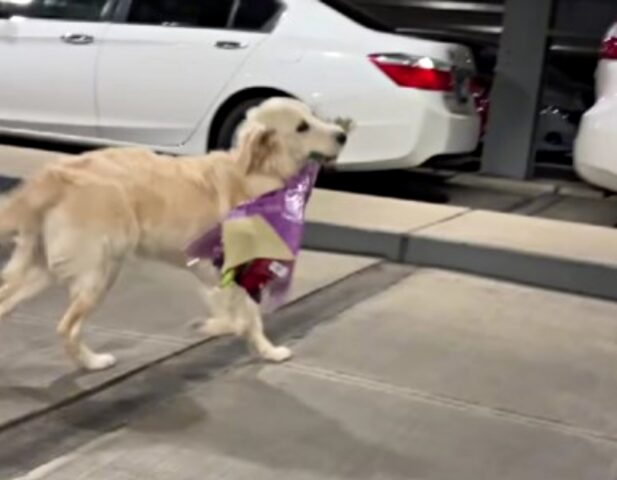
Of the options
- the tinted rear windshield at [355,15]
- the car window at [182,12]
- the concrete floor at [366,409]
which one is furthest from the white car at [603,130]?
the car window at [182,12]

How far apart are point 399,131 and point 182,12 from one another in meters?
1.94

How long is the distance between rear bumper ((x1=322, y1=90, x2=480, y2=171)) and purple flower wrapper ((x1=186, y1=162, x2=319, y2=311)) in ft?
12.1

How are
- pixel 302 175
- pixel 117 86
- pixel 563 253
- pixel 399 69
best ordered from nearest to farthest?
1. pixel 302 175
2. pixel 563 253
3. pixel 399 69
4. pixel 117 86

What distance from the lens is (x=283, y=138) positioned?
427cm

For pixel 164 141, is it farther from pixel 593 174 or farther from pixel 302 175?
pixel 302 175

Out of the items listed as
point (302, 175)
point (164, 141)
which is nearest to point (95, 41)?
point (164, 141)

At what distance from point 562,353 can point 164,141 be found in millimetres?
4533

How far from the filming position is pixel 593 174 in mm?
7012

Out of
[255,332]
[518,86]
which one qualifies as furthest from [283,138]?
[518,86]

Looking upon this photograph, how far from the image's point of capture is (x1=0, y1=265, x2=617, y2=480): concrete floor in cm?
341

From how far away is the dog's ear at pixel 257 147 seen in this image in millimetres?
4250

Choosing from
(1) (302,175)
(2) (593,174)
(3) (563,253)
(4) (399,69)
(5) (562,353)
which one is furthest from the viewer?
(4) (399,69)

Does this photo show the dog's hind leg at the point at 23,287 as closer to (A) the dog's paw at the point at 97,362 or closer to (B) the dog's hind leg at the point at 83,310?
(B) the dog's hind leg at the point at 83,310

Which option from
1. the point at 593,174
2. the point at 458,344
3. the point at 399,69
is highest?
the point at 399,69
